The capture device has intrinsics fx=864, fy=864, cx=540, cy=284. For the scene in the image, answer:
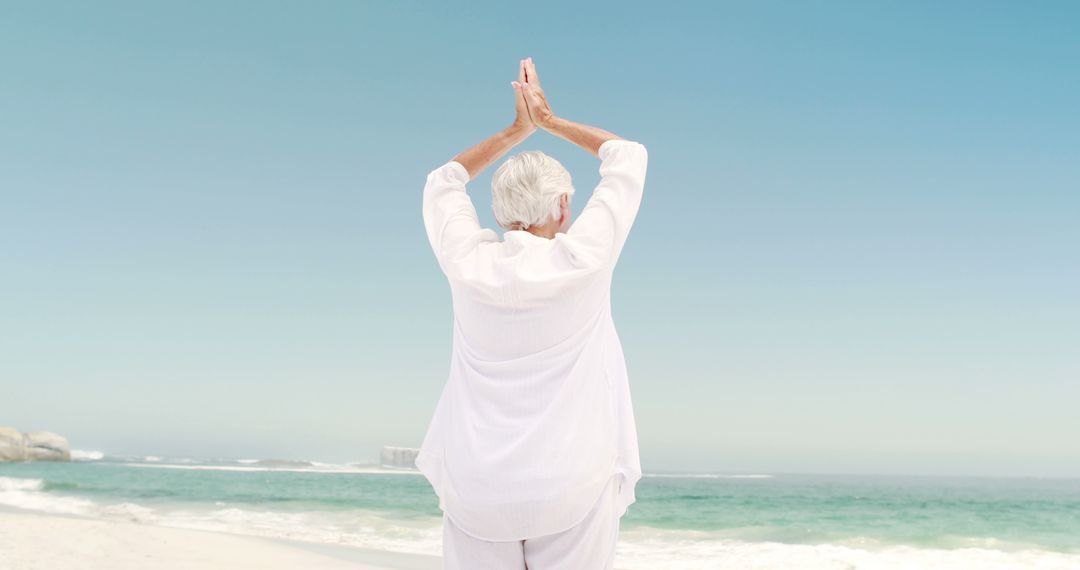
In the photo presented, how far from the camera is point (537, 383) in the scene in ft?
5.42

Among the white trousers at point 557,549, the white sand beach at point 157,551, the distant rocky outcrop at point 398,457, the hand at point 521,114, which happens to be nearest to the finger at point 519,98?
the hand at point 521,114

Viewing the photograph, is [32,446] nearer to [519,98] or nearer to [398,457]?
[398,457]

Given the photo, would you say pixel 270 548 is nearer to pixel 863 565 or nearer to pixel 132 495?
pixel 863 565

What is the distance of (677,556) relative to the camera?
433 inches

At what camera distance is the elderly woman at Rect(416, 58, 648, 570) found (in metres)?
1.63

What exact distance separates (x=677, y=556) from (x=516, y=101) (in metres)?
9.94

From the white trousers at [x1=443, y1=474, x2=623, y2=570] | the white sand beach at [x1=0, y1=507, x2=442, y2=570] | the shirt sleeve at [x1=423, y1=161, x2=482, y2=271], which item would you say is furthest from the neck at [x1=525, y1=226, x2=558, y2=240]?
the white sand beach at [x1=0, y1=507, x2=442, y2=570]

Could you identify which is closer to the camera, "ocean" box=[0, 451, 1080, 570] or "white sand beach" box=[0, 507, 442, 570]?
"white sand beach" box=[0, 507, 442, 570]

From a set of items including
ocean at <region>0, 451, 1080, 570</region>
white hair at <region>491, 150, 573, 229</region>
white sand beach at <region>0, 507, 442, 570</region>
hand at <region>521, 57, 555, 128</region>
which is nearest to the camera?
white hair at <region>491, 150, 573, 229</region>

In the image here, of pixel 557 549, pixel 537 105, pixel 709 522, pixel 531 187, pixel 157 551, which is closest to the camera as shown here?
pixel 557 549

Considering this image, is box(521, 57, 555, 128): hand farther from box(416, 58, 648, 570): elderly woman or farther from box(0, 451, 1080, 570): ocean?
box(0, 451, 1080, 570): ocean

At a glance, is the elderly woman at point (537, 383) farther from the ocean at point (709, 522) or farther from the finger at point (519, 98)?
the ocean at point (709, 522)

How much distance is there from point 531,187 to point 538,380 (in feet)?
1.30

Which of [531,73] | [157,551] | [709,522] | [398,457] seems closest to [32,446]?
[398,457]
